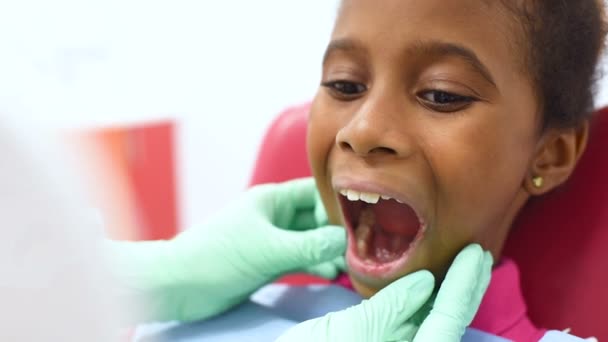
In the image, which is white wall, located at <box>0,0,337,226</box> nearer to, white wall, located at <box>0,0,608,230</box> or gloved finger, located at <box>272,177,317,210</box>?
white wall, located at <box>0,0,608,230</box>

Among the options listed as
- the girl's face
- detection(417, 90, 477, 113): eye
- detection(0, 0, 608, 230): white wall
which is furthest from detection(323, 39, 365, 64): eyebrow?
detection(0, 0, 608, 230): white wall

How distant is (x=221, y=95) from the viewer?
2154 mm

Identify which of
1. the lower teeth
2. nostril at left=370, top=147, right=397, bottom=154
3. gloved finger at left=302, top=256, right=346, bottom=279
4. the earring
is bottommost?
gloved finger at left=302, top=256, right=346, bottom=279

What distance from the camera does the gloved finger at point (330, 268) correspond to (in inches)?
44.1

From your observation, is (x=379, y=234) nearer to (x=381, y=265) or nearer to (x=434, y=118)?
(x=381, y=265)

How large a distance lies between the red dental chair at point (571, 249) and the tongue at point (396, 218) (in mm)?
263

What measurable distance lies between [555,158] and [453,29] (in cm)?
28

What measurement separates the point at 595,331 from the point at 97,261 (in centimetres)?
86

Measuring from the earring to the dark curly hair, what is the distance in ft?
0.25

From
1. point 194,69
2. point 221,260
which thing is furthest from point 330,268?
point 194,69

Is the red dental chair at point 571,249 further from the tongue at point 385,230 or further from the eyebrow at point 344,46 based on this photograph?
the eyebrow at point 344,46

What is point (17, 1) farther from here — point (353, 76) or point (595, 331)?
point (595, 331)

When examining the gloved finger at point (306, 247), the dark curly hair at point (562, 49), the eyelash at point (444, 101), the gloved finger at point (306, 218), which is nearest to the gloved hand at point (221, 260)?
the gloved finger at point (306, 247)

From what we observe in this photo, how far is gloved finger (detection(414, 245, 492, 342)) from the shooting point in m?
0.81
